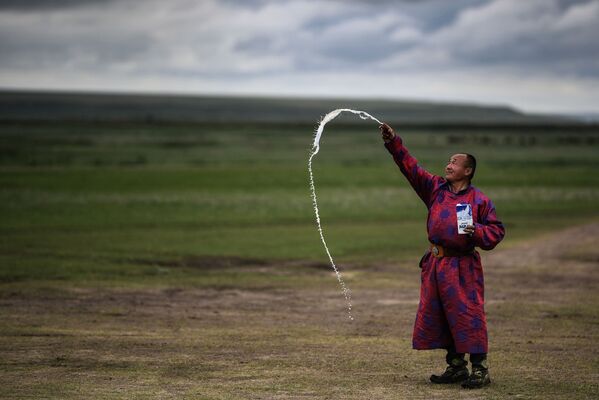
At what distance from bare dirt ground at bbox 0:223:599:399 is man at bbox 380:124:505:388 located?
365 millimetres

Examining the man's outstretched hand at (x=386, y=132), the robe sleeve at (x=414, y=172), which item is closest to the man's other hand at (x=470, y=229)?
the robe sleeve at (x=414, y=172)

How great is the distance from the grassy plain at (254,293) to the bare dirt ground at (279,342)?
4 cm

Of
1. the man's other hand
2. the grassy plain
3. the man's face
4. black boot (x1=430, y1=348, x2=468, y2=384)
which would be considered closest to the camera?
the man's other hand

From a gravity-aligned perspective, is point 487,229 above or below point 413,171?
below

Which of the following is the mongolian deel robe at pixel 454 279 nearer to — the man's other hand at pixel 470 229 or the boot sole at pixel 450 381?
the man's other hand at pixel 470 229

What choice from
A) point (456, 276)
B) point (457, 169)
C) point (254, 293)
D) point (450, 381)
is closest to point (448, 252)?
point (456, 276)

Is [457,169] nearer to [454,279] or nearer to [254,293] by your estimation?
[454,279]

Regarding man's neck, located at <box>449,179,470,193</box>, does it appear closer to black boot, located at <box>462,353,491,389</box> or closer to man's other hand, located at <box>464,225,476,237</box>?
man's other hand, located at <box>464,225,476,237</box>

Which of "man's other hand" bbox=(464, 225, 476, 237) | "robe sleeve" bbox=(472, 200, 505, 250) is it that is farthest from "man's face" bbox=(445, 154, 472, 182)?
"man's other hand" bbox=(464, 225, 476, 237)

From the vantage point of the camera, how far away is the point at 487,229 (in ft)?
28.5

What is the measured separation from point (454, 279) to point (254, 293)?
7486mm

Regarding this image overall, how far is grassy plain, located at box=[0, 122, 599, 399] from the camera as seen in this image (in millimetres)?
9250

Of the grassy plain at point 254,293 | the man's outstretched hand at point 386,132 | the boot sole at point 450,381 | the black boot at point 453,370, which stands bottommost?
the grassy plain at point 254,293

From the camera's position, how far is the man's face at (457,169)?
887 centimetres
